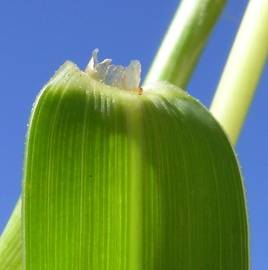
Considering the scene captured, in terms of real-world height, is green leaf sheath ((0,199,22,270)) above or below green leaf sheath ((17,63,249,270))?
below

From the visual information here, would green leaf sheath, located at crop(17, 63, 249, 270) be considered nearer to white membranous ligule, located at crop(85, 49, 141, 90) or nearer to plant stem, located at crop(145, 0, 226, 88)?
white membranous ligule, located at crop(85, 49, 141, 90)

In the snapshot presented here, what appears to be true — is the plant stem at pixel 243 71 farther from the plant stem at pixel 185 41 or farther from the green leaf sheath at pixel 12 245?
the green leaf sheath at pixel 12 245

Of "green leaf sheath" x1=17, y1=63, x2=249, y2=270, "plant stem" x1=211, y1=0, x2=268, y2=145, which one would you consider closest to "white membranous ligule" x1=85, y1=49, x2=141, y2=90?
"green leaf sheath" x1=17, y1=63, x2=249, y2=270

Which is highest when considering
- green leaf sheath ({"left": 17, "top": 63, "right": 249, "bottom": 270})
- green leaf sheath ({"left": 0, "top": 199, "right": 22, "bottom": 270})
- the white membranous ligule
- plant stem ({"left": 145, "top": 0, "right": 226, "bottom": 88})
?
plant stem ({"left": 145, "top": 0, "right": 226, "bottom": 88})

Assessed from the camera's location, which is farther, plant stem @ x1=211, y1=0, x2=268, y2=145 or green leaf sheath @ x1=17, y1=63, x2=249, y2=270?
plant stem @ x1=211, y1=0, x2=268, y2=145

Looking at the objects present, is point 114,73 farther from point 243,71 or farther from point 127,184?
point 243,71

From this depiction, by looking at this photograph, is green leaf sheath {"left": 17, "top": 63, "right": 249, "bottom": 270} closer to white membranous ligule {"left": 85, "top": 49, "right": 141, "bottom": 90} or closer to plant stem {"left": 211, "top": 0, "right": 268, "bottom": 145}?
white membranous ligule {"left": 85, "top": 49, "right": 141, "bottom": 90}

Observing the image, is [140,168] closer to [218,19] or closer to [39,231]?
[39,231]

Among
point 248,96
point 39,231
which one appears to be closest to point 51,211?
point 39,231
